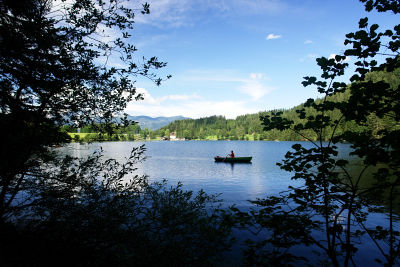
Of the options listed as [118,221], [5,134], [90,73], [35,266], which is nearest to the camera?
[5,134]

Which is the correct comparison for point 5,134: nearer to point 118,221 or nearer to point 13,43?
point 13,43

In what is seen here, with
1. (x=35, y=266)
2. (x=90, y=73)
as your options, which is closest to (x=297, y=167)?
(x=90, y=73)

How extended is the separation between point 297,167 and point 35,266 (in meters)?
5.79

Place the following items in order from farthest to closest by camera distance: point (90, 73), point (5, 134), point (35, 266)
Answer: point (90, 73)
point (35, 266)
point (5, 134)

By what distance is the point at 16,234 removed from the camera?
5.56 m

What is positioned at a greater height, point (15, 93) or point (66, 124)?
point (15, 93)

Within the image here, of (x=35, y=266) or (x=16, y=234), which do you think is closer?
(x=35, y=266)

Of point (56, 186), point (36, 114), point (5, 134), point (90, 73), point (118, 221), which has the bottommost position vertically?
point (118, 221)

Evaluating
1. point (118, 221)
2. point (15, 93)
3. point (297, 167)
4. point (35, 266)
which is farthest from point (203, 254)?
point (15, 93)

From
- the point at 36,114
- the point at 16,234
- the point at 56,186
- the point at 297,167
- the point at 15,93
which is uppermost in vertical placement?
the point at 15,93

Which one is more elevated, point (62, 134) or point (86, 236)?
point (62, 134)

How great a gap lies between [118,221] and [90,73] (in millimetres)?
3556

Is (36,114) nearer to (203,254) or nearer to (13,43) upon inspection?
(13,43)

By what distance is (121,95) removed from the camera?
224 inches
